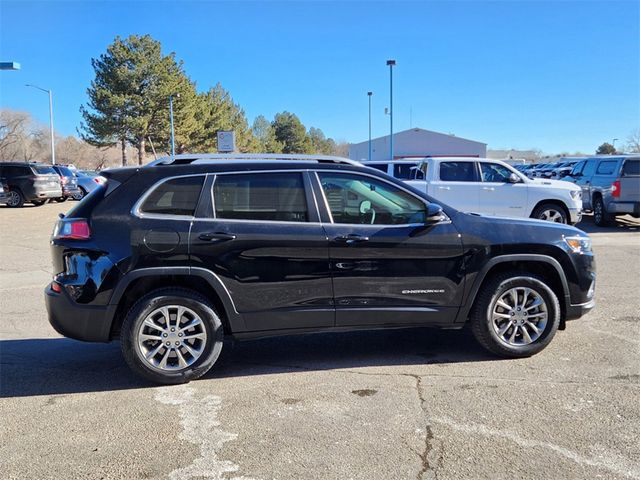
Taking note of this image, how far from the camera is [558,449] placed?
3361 mm

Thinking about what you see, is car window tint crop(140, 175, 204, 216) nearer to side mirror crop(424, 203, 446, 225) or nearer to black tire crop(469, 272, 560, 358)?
side mirror crop(424, 203, 446, 225)

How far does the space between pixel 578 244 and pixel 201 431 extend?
3586mm

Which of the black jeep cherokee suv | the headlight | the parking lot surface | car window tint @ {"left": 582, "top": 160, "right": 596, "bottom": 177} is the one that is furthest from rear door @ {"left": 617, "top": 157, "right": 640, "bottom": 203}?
the black jeep cherokee suv

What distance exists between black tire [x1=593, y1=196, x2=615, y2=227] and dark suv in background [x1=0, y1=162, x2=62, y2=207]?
64.5 ft

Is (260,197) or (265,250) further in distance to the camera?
(260,197)

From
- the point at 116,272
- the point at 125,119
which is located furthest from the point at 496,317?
the point at 125,119

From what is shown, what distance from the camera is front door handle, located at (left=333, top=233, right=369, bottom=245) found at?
4.53m

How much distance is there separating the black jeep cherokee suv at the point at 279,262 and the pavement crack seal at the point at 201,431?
0.68 feet

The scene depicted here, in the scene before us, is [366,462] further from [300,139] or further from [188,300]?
[300,139]

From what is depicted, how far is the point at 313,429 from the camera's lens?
3.67 m

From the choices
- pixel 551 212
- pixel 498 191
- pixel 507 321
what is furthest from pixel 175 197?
pixel 551 212

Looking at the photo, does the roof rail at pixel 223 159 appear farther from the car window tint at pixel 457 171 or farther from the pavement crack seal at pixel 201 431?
the car window tint at pixel 457 171

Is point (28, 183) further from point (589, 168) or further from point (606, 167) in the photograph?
point (606, 167)

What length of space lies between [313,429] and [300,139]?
77.8m
